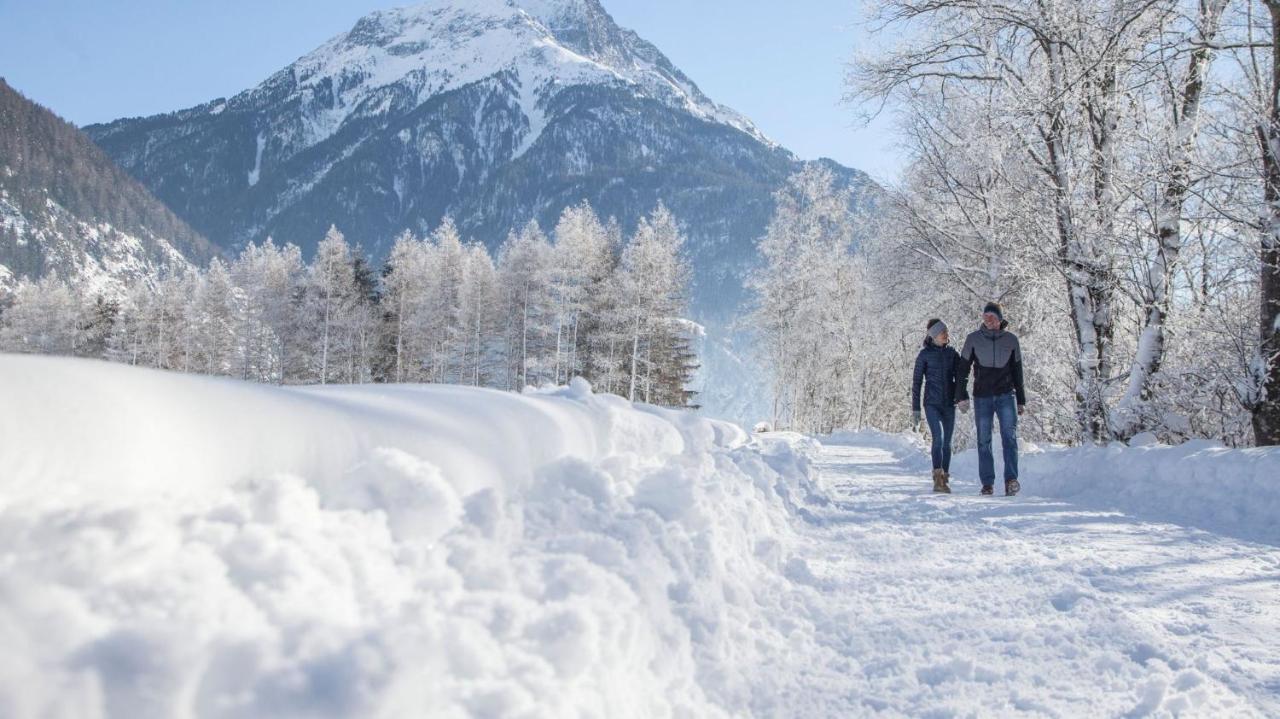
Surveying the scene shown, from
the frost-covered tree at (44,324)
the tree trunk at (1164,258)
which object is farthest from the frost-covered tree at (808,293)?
the frost-covered tree at (44,324)

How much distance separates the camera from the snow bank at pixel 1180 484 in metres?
5.39

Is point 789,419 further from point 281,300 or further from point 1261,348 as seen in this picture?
point 281,300

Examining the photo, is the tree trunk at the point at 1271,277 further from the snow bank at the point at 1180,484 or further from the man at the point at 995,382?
the man at the point at 995,382

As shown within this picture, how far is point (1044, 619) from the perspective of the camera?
294 centimetres

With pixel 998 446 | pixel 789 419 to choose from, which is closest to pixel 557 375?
pixel 789 419

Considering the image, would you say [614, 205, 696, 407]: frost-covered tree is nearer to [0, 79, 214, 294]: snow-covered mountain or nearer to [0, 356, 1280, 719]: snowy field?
[0, 356, 1280, 719]: snowy field

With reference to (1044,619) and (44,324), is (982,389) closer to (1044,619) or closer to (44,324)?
(1044,619)

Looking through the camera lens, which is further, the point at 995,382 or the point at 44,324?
the point at 44,324

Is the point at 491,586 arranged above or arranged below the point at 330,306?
below

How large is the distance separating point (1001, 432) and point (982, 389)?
1.82ft

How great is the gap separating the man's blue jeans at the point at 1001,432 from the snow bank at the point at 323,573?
5.14 meters

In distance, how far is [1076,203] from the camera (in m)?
9.55

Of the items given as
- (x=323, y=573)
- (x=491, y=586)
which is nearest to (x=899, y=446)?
(x=491, y=586)

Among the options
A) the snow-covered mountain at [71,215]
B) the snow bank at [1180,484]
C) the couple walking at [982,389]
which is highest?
the snow-covered mountain at [71,215]
